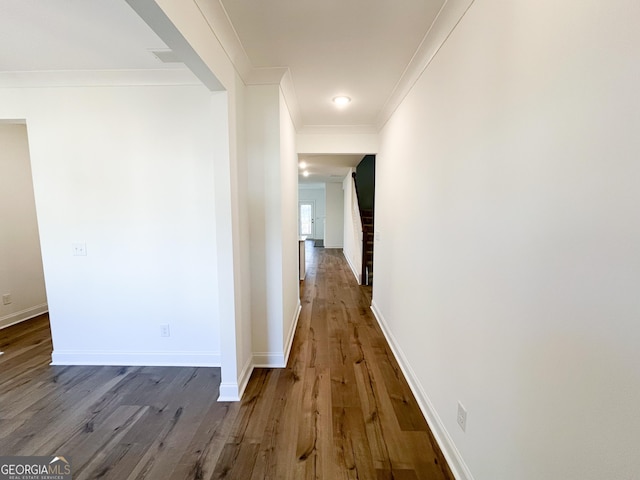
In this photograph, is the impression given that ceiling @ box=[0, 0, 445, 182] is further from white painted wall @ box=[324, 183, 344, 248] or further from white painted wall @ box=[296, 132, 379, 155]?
white painted wall @ box=[324, 183, 344, 248]

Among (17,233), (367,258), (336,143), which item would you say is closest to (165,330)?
(17,233)

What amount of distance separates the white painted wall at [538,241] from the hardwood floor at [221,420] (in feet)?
1.41

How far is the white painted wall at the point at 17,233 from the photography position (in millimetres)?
3150

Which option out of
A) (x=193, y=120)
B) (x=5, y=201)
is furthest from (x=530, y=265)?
(x=5, y=201)

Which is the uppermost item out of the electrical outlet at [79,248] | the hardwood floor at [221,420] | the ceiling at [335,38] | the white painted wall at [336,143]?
the ceiling at [335,38]

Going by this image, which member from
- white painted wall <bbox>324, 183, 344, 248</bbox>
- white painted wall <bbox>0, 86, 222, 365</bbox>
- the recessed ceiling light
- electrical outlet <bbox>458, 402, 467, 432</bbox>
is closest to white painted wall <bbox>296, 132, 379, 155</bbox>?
the recessed ceiling light

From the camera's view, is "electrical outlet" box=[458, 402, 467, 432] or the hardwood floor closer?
"electrical outlet" box=[458, 402, 467, 432]

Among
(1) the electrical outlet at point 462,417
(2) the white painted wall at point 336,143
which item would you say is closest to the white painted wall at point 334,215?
(2) the white painted wall at point 336,143

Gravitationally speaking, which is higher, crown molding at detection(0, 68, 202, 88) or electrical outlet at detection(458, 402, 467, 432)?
crown molding at detection(0, 68, 202, 88)

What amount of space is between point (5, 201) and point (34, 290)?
1.14 meters

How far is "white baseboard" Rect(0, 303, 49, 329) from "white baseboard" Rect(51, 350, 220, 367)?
4.89 feet

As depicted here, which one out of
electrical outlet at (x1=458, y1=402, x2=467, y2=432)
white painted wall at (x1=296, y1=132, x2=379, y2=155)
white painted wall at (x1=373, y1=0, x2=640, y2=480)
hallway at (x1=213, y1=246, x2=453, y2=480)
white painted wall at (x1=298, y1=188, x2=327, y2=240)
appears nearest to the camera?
white painted wall at (x1=373, y1=0, x2=640, y2=480)

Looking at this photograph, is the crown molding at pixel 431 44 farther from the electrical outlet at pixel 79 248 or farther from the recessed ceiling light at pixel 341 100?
the electrical outlet at pixel 79 248

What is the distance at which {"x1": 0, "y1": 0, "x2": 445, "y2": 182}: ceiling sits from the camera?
1477mm
